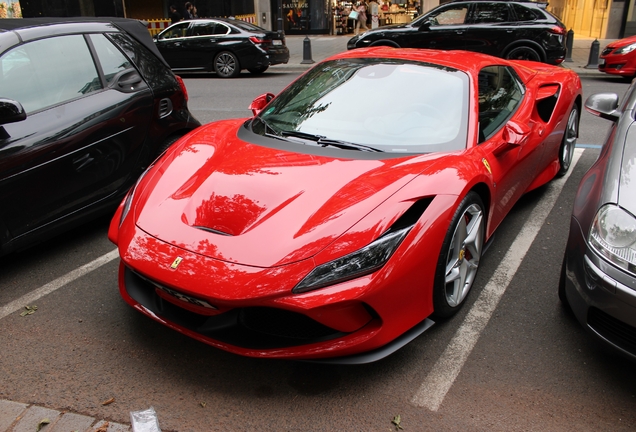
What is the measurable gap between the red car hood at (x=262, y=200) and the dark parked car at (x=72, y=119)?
91 centimetres

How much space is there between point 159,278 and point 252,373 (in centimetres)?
67

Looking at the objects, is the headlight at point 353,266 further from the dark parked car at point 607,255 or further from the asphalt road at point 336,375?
the dark parked car at point 607,255

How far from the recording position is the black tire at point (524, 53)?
11.7m

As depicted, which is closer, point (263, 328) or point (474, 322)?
point (263, 328)

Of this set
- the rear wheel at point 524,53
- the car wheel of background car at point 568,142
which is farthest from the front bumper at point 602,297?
the rear wheel at point 524,53

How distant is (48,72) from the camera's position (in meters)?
4.02

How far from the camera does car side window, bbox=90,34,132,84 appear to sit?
14.5 feet

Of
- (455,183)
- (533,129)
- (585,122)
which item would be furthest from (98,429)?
(585,122)

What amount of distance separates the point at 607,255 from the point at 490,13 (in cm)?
1061

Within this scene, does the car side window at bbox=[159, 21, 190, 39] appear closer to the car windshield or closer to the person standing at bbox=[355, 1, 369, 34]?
the car windshield

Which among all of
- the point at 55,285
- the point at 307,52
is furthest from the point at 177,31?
the point at 55,285

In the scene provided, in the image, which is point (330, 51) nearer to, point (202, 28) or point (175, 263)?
point (202, 28)

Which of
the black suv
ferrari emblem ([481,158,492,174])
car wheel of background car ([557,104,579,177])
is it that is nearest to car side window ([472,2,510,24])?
the black suv

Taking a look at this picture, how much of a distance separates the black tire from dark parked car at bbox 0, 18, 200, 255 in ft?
29.2
